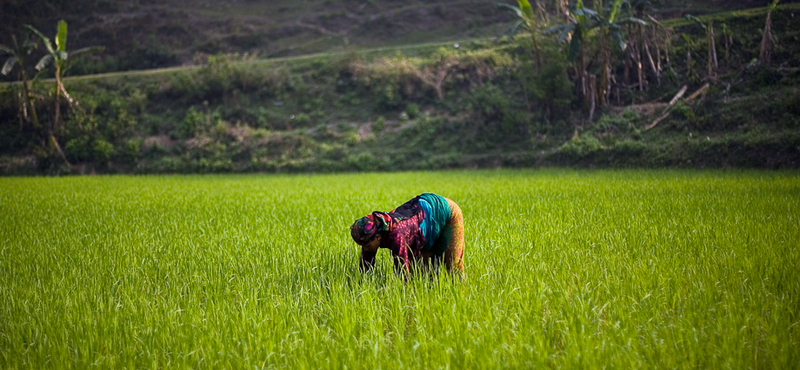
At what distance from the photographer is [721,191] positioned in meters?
7.76

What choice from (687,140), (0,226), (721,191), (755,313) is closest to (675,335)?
(755,313)

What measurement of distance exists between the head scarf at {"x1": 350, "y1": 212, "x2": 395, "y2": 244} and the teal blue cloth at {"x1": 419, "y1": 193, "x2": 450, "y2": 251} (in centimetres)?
34

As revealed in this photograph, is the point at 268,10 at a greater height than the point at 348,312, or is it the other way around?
the point at 268,10

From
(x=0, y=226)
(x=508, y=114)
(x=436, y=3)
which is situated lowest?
(x=0, y=226)

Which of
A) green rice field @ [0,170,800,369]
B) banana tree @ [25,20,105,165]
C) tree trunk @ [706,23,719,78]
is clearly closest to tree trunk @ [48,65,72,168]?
banana tree @ [25,20,105,165]

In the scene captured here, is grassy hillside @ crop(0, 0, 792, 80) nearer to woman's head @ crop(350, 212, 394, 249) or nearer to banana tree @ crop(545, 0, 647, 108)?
banana tree @ crop(545, 0, 647, 108)

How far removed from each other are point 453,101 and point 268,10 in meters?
21.1

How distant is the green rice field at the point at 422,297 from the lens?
2.24 metres

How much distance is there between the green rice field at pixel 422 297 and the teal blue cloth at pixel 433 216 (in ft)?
0.89

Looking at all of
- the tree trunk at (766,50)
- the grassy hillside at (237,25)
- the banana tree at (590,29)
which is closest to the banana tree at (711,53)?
the tree trunk at (766,50)

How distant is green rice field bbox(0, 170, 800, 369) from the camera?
2.24 metres

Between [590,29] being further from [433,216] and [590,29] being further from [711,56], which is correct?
[433,216]

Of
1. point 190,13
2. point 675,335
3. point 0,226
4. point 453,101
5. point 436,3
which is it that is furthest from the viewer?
point 190,13

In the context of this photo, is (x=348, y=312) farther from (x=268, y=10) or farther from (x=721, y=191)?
(x=268, y=10)
